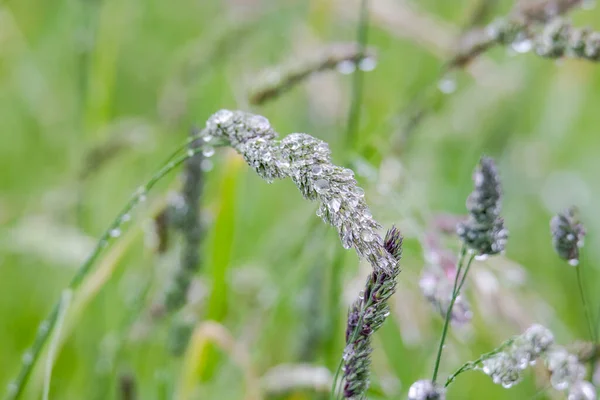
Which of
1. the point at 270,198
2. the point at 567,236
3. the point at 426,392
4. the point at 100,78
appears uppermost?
the point at 270,198

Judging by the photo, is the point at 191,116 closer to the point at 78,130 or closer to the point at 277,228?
the point at 78,130

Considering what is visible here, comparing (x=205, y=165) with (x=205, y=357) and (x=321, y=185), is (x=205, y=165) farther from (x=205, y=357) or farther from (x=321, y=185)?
(x=321, y=185)

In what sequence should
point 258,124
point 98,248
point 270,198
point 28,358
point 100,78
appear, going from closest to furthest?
point 258,124
point 98,248
point 28,358
point 100,78
point 270,198

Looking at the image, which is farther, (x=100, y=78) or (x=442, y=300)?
(x=100, y=78)

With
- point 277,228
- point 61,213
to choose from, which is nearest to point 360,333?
point 61,213

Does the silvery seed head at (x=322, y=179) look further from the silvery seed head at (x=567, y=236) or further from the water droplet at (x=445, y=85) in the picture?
the water droplet at (x=445, y=85)

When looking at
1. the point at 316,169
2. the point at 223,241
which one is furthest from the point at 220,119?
the point at 223,241

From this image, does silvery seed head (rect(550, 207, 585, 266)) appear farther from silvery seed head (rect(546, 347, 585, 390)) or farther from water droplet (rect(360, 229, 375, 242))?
water droplet (rect(360, 229, 375, 242))
